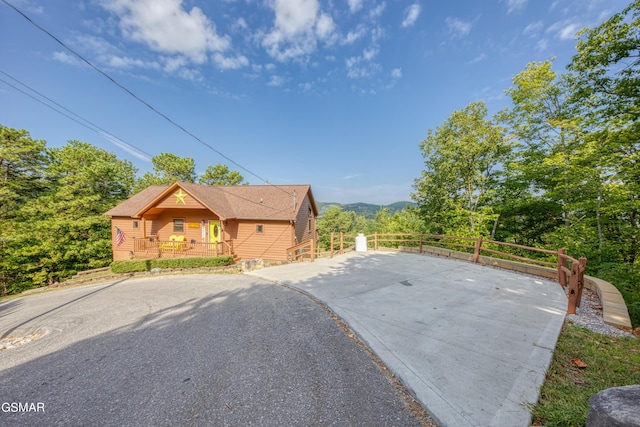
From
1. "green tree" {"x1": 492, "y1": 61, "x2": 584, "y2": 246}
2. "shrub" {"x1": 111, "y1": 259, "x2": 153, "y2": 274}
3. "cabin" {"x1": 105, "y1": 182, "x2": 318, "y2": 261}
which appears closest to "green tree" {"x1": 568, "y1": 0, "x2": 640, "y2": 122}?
"green tree" {"x1": 492, "y1": 61, "x2": 584, "y2": 246}

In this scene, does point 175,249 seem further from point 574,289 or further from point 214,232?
point 574,289

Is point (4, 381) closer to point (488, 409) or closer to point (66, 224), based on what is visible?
point (488, 409)

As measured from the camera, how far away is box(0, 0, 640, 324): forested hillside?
300 inches

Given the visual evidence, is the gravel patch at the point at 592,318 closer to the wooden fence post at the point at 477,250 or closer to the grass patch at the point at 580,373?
the grass patch at the point at 580,373

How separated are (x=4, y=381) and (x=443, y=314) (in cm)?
695

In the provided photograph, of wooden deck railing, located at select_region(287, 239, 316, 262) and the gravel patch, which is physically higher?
wooden deck railing, located at select_region(287, 239, 316, 262)

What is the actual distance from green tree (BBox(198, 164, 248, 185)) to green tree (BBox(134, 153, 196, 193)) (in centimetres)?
188

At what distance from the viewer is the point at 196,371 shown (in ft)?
10.2

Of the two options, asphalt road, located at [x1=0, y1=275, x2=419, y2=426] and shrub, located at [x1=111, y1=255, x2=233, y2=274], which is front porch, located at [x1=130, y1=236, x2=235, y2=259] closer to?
shrub, located at [x1=111, y1=255, x2=233, y2=274]

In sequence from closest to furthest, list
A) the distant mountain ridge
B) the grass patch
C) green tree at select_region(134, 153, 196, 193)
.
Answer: the grass patch → green tree at select_region(134, 153, 196, 193) → the distant mountain ridge

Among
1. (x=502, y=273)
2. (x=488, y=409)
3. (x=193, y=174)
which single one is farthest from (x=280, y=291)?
(x=193, y=174)

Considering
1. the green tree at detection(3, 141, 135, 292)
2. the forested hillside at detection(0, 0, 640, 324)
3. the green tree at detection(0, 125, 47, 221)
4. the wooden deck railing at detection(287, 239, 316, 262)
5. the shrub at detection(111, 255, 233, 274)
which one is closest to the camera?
the forested hillside at detection(0, 0, 640, 324)

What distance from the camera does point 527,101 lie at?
13070mm

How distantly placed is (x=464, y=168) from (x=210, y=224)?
17064mm
